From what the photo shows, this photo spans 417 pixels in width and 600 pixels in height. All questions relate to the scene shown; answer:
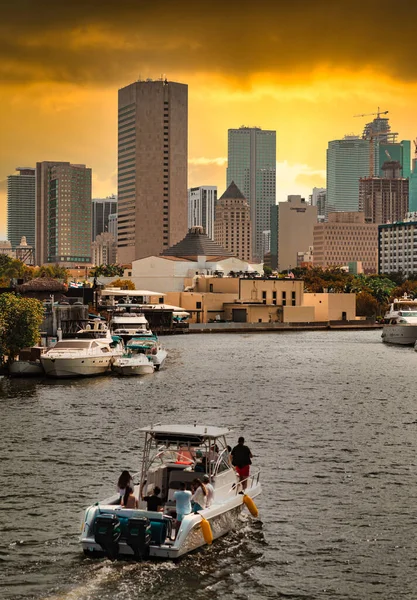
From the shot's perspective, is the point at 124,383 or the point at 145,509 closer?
the point at 145,509

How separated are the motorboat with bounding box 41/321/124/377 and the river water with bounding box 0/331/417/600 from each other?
1.53 meters

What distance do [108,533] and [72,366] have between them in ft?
165

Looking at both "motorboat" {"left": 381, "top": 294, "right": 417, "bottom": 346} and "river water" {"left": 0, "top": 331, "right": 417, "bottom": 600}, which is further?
"motorboat" {"left": 381, "top": 294, "right": 417, "bottom": 346}

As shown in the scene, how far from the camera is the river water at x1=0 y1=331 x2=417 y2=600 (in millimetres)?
26875

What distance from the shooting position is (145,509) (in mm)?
29109

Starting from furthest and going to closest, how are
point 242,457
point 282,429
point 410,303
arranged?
point 410,303 < point 282,429 < point 242,457

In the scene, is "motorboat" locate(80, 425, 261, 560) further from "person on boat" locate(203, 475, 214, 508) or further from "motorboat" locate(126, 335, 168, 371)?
"motorboat" locate(126, 335, 168, 371)

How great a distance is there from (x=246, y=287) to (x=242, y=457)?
16239cm

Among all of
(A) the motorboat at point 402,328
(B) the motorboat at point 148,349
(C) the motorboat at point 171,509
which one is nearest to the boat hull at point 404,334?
(A) the motorboat at point 402,328

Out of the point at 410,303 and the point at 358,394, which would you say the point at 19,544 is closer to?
the point at 358,394

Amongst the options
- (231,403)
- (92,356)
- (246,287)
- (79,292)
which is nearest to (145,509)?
(231,403)

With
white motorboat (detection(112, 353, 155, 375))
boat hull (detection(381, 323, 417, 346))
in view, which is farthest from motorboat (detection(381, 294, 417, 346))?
white motorboat (detection(112, 353, 155, 375))

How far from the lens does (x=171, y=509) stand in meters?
29.1

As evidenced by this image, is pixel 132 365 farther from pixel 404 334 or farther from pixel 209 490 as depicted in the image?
pixel 404 334
